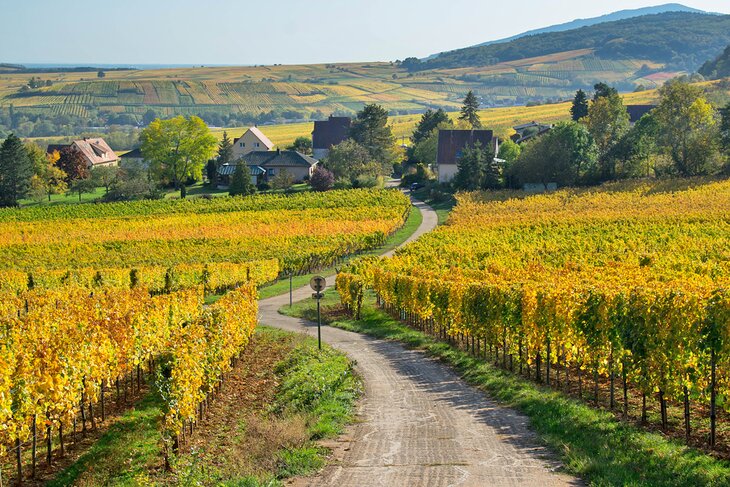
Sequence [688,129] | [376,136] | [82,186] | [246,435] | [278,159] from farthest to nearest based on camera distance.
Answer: [376,136]
[278,159]
[82,186]
[688,129]
[246,435]

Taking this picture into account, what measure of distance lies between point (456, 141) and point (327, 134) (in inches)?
1368

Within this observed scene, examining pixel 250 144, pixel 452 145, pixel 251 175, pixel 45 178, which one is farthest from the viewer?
pixel 250 144

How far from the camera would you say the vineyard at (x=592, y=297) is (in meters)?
18.3

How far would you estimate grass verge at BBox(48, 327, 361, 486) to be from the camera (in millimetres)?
16248

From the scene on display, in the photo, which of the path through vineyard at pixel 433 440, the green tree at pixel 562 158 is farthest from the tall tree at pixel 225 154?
the path through vineyard at pixel 433 440

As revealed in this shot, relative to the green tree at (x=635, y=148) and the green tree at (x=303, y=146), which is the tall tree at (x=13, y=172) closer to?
the green tree at (x=303, y=146)

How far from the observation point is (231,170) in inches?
4727

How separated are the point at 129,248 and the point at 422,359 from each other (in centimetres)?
4326

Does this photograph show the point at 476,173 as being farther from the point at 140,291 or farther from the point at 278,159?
the point at 140,291

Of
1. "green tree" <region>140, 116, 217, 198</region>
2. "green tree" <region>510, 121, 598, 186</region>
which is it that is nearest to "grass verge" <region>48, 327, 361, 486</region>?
"green tree" <region>510, 121, 598, 186</region>

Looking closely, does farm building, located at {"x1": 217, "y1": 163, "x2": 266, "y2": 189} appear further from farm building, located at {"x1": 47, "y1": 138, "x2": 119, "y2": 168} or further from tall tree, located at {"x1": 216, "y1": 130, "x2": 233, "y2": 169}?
farm building, located at {"x1": 47, "y1": 138, "x2": 119, "y2": 168}

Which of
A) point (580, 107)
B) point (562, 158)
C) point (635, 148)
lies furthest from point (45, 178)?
point (580, 107)

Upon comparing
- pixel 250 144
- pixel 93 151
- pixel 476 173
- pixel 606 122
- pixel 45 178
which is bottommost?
pixel 45 178

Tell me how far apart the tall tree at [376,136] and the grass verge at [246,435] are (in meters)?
101
